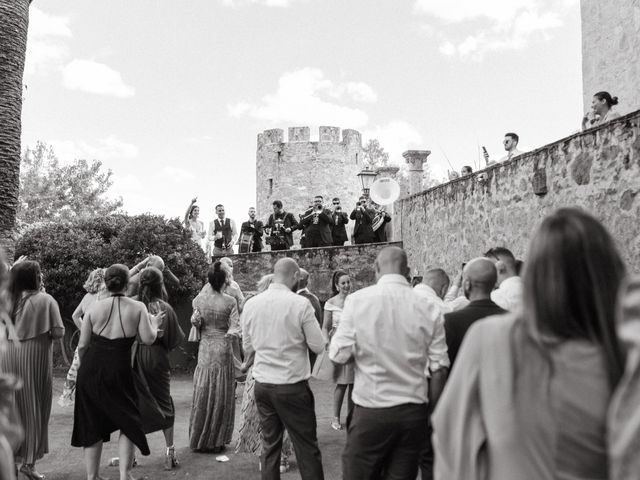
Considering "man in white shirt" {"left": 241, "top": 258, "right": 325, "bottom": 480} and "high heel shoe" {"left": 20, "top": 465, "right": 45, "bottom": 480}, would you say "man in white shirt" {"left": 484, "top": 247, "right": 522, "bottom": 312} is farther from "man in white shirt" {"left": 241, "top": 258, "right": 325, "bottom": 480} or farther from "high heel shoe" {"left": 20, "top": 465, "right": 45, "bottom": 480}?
"high heel shoe" {"left": 20, "top": 465, "right": 45, "bottom": 480}

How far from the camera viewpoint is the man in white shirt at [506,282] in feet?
16.2

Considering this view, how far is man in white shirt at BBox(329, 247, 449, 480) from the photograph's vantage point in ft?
12.4

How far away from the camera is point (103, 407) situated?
5348 millimetres

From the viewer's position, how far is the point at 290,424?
4.68 m

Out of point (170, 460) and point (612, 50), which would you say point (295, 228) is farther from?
point (170, 460)

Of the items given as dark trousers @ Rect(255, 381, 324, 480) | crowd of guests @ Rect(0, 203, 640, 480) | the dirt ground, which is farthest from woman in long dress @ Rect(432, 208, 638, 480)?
the dirt ground

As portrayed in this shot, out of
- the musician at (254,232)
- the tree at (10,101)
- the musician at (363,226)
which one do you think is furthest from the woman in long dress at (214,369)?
the musician at (254,232)

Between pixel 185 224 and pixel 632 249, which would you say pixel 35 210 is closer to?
pixel 185 224

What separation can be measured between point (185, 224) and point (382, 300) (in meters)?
13.0

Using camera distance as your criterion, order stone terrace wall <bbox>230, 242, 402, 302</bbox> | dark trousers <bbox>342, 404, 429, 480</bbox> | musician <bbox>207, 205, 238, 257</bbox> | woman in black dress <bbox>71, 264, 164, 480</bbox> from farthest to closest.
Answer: musician <bbox>207, 205, 238, 257</bbox>
stone terrace wall <bbox>230, 242, 402, 302</bbox>
woman in black dress <bbox>71, 264, 164, 480</bbox>
dark trousers <bbox>342, 404, 429, 480</bbox>

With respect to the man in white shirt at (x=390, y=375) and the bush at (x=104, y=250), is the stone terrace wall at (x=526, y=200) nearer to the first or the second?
the man in white shirt at (x=390, y=375)

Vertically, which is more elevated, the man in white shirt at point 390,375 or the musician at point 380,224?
the musician at point 380,224

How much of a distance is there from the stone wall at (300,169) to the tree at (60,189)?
14544 millimetres

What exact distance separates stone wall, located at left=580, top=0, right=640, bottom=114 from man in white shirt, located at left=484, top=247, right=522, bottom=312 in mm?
6609
